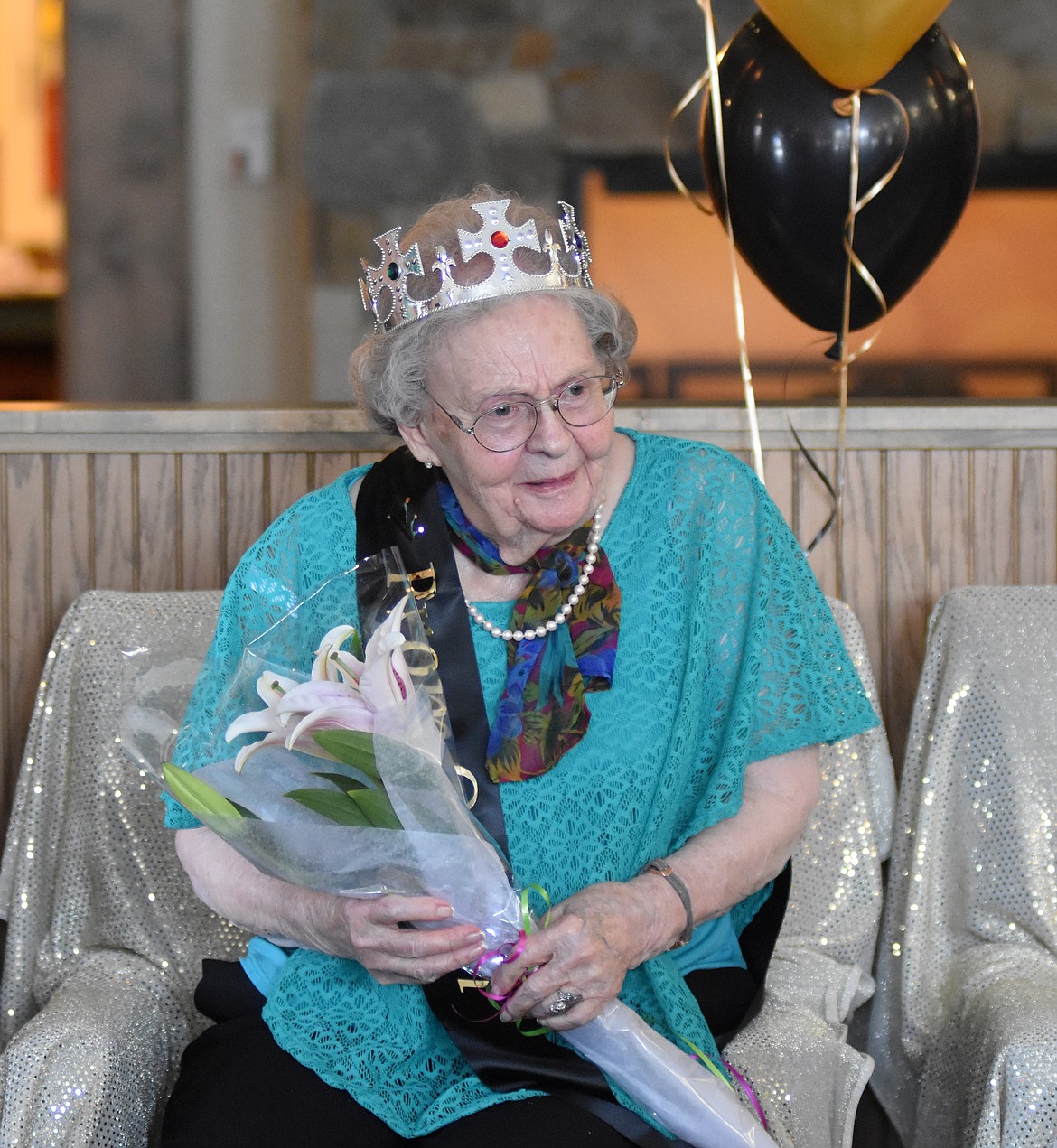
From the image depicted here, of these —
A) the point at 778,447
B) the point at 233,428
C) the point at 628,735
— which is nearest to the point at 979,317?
the point at 778,447

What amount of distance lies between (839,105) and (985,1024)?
1.15 m

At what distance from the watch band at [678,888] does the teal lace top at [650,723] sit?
0.07m

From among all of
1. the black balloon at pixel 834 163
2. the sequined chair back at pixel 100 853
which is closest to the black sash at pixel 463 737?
the sequined chair back at pixel 100 853

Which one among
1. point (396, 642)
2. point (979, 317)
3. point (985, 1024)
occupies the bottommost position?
point (985, 1024)

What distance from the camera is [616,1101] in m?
1.32

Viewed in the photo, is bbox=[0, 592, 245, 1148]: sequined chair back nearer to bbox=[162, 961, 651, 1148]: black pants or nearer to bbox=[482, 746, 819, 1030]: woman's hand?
bbox=[162, 961, 651, 1148]: black pants

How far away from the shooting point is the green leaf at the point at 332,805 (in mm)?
1152

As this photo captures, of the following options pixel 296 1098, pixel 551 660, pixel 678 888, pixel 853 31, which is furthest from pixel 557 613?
pixel 853 31

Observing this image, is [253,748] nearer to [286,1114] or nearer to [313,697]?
[313,697]

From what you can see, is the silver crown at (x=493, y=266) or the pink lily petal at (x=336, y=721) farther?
the silver crown at (x=493, y=266)

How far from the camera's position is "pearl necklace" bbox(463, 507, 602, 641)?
59.6 inches

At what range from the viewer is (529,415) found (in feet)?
4.88

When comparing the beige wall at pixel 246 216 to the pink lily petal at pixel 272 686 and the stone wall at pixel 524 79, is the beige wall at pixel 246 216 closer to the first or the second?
the stone wall at pixel 524 79

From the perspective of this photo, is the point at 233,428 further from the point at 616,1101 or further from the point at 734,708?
the point at 616,1101
